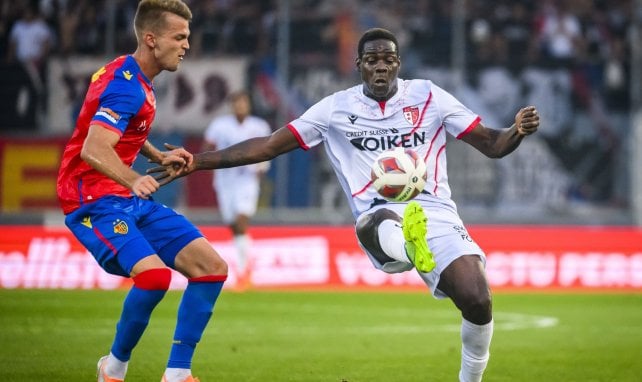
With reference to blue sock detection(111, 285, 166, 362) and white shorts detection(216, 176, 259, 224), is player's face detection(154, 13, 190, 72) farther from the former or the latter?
white shorts detection(216, 176, 259, 224)

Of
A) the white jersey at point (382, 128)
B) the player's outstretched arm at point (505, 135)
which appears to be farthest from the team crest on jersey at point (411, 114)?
the player's outstretched arm at point (505, 135)

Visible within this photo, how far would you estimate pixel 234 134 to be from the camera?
1848cm

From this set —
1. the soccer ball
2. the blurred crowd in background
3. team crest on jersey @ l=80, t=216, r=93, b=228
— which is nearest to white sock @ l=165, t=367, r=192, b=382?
team crest on jersey @ l=80, t=216, r=93, b=228

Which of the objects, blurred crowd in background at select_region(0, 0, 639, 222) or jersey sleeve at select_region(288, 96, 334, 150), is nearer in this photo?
jersey sleeve at select_region(288, 96, 334, 150)

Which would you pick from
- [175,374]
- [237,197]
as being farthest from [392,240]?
[237,197]

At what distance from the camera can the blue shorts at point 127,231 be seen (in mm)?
7516

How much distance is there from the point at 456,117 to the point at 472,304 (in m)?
1.52

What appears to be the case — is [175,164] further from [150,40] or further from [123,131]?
[150,40]

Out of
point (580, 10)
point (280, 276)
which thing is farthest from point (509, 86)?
point (280, 276)

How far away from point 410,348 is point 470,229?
24.9 feet

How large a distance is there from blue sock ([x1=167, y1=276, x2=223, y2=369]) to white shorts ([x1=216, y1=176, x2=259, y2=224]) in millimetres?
10450

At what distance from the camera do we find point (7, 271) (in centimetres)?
1797

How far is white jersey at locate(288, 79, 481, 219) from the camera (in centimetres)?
833

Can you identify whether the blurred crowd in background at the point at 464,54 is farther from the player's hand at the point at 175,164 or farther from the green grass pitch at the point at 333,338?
the player's hand at the point at 175,164
